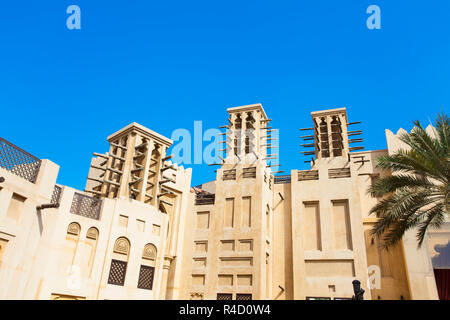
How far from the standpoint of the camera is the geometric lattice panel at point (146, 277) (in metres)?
19.1

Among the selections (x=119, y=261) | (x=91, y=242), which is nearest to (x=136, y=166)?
(x=91, y=242)

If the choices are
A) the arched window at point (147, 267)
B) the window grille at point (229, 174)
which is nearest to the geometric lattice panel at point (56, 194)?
the arched window at point (147, 267)

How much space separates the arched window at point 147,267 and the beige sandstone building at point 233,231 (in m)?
0.05

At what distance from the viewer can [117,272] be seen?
59.7 feet

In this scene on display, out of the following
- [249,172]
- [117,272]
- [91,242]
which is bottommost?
[117,272]

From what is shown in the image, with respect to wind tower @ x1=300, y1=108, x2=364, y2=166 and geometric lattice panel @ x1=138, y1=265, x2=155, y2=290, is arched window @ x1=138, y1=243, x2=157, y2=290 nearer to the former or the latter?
geometric lattice panel @ x1=138, y1=265, x2=155, y2=290

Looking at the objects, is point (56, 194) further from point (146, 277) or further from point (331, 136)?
point (331, 136)

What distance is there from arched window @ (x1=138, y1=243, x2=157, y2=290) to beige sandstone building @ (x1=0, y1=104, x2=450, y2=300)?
0.05 metres

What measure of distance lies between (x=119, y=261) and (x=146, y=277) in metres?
1.78

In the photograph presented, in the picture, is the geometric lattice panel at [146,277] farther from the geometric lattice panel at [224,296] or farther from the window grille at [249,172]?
the window grille at [249,172]

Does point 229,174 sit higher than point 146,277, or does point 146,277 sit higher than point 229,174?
point 229,174

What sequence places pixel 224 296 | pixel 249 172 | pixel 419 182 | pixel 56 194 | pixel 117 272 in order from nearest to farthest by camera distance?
pixel 419 182 → pixel 56 194 → pixel 117 272 → pixel 224 296 → pixel 249 172

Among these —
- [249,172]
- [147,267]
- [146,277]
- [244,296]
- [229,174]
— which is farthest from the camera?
[229,174]

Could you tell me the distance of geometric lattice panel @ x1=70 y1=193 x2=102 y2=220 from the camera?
57.5 feet
